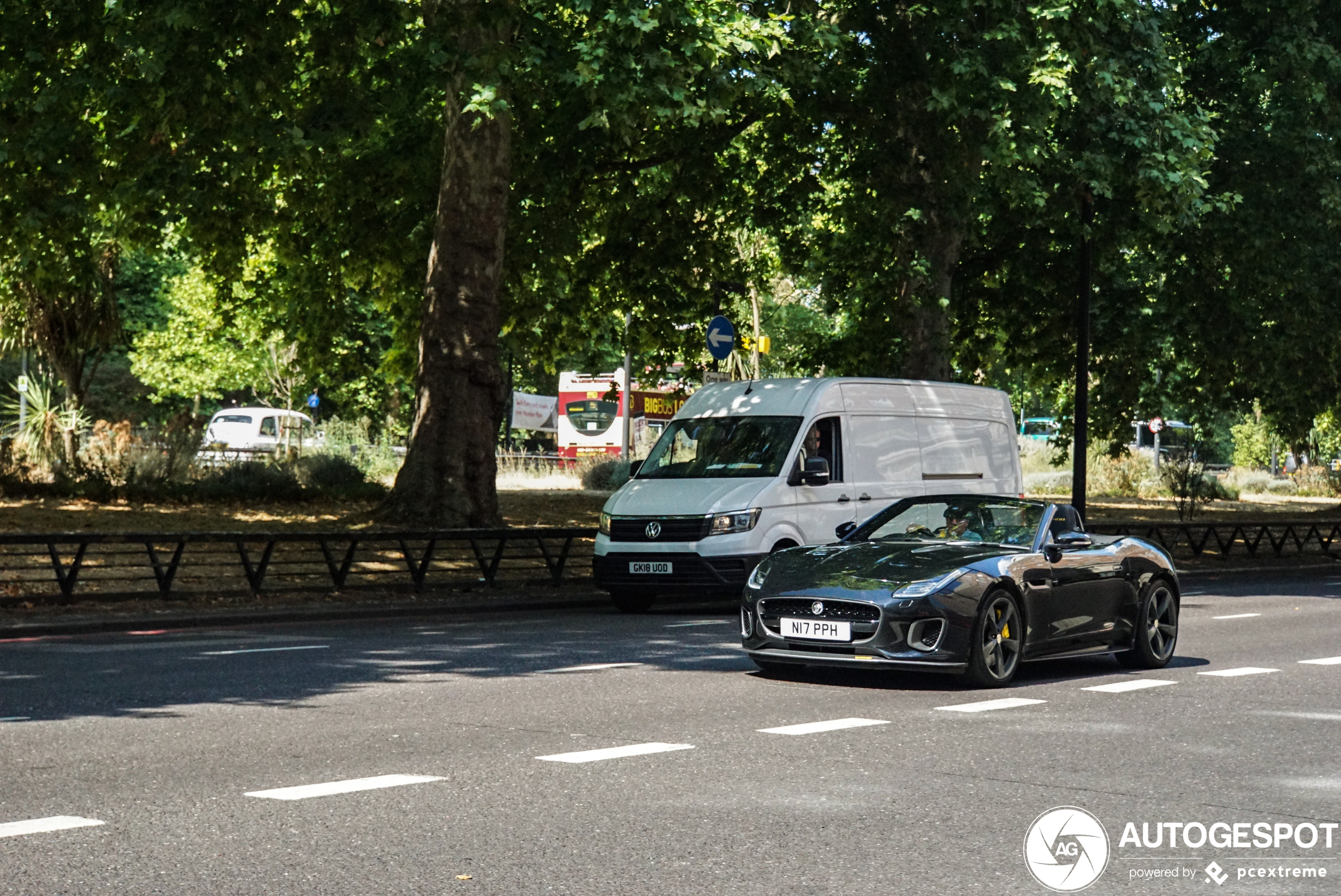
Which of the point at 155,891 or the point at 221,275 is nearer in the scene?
the point at 155,891

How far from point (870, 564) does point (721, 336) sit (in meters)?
12.6

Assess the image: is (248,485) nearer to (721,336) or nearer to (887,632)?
(721,336)

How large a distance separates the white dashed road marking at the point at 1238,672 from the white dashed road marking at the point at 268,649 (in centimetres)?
699

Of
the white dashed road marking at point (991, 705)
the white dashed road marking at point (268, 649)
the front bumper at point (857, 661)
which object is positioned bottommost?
the white dashed road marking at point (268, 649)

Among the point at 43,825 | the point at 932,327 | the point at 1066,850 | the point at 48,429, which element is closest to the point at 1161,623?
the point at 1066,850

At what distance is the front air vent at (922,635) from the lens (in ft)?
36.0

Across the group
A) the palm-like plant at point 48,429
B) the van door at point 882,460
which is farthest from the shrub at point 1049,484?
the van door at point 882,460

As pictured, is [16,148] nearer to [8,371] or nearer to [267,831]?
[267,831]

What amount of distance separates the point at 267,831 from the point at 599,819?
1.30 metres

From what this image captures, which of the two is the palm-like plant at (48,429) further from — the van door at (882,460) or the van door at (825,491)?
the van door at (882,460)

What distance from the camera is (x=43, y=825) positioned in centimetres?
668

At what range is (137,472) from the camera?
26297 millimetres

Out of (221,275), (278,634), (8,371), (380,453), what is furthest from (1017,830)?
(8,371)

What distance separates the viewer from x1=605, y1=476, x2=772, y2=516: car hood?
56.0 ft
